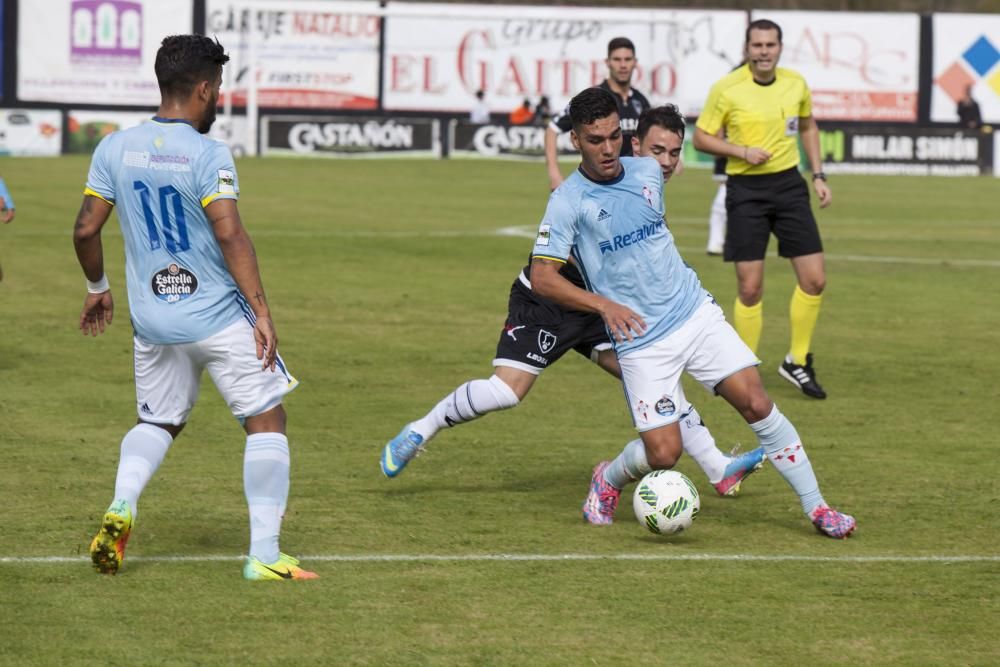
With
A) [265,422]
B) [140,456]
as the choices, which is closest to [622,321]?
[265,422]

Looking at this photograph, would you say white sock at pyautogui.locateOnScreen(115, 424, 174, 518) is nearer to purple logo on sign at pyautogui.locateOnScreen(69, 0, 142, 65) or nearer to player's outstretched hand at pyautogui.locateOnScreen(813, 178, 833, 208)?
player's outstretched hand at pyautogui.locateOnScreen(813, 178, 833, 208)

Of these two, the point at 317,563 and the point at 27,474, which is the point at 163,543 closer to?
the point at 317,563

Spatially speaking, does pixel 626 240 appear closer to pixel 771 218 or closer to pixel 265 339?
pixel 265 339

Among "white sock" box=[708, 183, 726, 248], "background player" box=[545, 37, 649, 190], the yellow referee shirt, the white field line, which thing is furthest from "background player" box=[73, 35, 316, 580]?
"white sock" box=[708, 183, 726, 248]

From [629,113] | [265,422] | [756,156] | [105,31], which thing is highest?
[105,31]

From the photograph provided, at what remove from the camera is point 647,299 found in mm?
7414

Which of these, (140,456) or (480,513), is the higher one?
(140,456)

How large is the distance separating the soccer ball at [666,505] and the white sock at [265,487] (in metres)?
1.65

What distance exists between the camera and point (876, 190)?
32906 mm

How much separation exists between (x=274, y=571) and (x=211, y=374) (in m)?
0.79

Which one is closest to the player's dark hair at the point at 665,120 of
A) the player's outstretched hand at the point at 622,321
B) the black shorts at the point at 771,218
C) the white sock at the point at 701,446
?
the player's outstretched hand at the point at 622,321

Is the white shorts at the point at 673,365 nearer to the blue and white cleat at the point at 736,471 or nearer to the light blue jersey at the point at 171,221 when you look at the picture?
the blue and white cleat at the point at 736,471

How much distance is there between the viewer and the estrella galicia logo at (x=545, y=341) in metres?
8.18

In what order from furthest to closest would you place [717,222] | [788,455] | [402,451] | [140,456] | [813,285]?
[717,222] < [813,285] < [402,451] < [788,455] < [140,456]
